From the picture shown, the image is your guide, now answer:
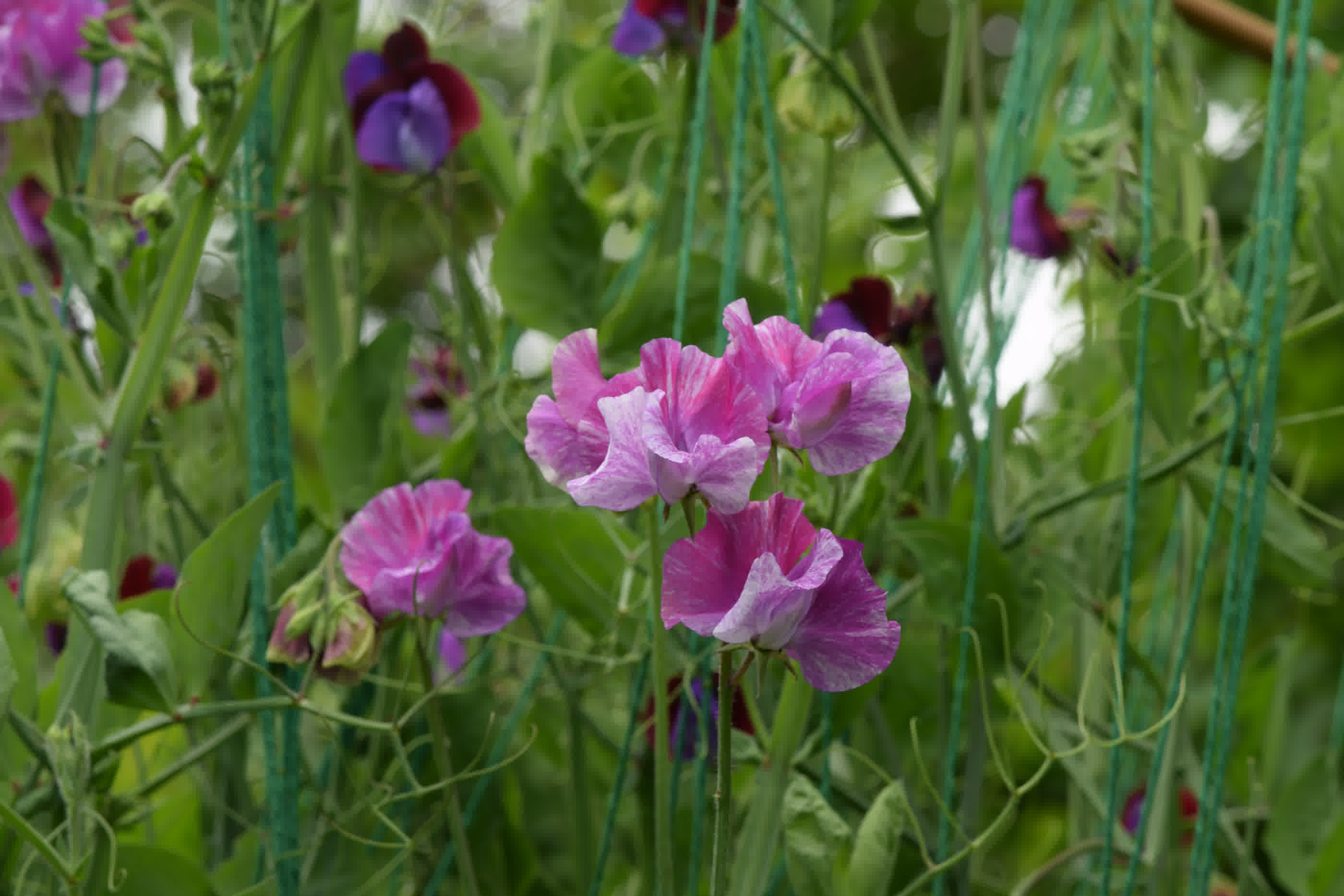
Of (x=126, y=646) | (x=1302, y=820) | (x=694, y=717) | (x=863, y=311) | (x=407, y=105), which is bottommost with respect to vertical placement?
(x=1302, y=820)

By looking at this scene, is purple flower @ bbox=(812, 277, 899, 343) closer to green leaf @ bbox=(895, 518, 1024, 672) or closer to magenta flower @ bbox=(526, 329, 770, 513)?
green leaf @ bbox=(895, 518, 1024, 672)

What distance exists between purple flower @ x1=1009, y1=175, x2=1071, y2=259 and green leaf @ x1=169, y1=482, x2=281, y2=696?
1.86 feet

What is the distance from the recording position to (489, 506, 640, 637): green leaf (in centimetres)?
62

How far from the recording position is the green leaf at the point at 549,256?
0.69 meters

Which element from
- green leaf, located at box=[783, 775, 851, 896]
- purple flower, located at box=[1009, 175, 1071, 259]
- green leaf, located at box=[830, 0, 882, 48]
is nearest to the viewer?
green leaf, located at box=[783, 775, 851, 896]

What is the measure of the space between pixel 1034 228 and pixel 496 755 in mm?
512

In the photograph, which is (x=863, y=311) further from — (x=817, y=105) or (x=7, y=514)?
(x=7, y=514)

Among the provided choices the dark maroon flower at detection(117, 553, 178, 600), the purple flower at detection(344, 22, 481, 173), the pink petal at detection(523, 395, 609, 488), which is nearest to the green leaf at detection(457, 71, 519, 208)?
the purple flower at detection(344, 22, 481, 173)

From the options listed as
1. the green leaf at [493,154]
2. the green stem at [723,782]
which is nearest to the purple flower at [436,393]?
the green leaf at [493,154]

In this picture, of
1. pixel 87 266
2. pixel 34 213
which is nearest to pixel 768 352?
pixel 87 266

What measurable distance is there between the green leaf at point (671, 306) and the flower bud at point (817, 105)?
0.28 ft

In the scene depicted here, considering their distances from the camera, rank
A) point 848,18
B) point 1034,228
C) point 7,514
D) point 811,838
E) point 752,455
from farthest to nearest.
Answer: point 1034,228 → point 7,514 → point 848,18 → point 811,838 → point 752,455

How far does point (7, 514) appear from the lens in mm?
725

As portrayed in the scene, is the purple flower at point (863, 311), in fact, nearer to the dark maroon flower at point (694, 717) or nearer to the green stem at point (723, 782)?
the dark maroon flower at point (694, 717)
